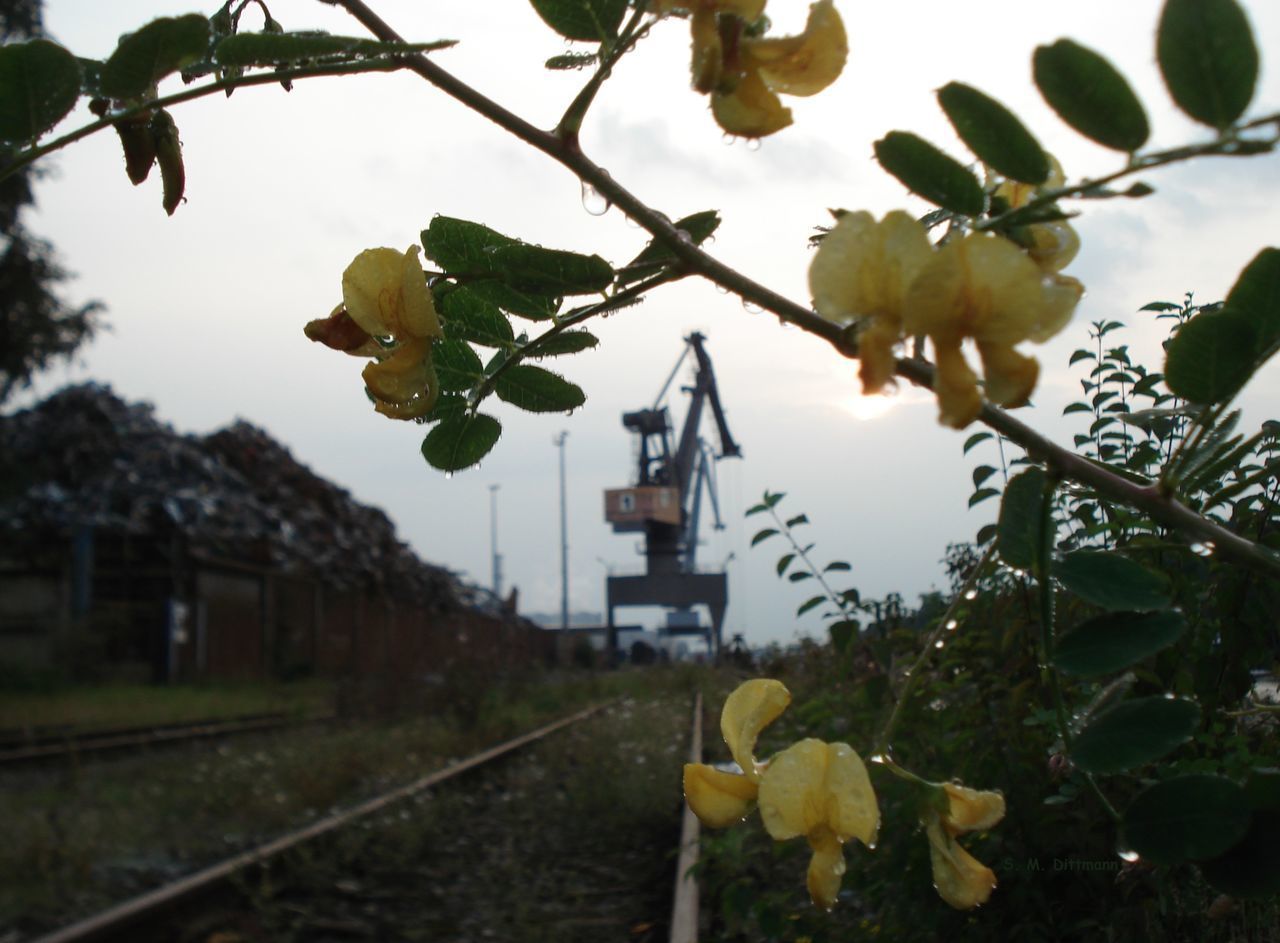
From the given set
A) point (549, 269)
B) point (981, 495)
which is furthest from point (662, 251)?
point (981, 495)

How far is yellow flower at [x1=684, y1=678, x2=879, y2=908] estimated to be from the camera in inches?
20.9

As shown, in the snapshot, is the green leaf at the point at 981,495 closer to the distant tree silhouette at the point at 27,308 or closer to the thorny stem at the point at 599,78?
the thorny stem at the point at 599,78

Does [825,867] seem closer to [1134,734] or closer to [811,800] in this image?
[811,800]

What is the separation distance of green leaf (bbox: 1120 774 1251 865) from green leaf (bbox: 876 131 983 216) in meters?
0.28

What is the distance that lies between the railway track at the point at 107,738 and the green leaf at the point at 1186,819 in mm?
7547

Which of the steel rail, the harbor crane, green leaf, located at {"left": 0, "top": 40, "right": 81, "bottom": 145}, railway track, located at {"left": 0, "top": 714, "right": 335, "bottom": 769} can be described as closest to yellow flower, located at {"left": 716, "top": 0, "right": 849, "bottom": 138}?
green leaf, located at {"left": 0, "top": 40, "right": 81, "bottom": 145}

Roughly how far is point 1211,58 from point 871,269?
146 mm

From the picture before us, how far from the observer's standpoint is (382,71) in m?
0.49

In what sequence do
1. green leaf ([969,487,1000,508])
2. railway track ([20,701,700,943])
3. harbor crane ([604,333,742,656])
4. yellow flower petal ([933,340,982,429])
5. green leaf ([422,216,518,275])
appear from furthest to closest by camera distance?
harbor crane ([604,333,742,656]) < railway track ([20,701,700,943]) < green leaf ([969,487,1000,508]) < green leaf ([422,216,518,275]) < yellow flower petal ([933,340,982,429])

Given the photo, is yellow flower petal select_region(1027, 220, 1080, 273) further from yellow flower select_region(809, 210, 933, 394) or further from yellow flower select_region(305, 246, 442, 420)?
yellow flower select_region(305, 246, 442, 420)

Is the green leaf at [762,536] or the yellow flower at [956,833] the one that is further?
the green leaf at [762,536]

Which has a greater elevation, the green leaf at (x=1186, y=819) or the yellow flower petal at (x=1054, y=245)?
the yellow flower petal at (x=1054, y=245)

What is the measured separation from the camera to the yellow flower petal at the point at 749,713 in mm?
594

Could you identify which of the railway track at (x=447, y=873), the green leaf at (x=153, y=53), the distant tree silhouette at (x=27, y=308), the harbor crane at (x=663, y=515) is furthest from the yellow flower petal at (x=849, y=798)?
the harbor crane at (x=663, y=515)
